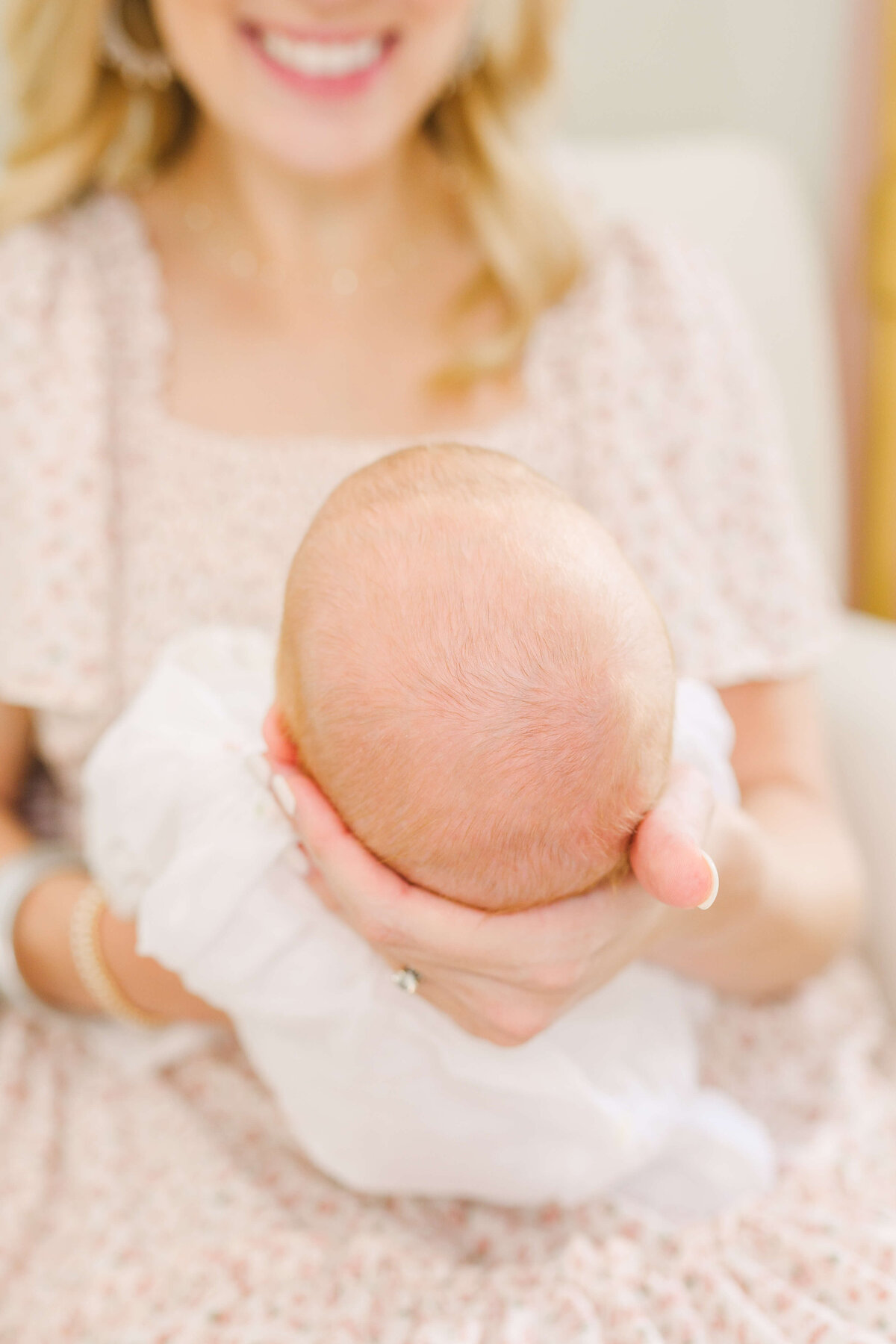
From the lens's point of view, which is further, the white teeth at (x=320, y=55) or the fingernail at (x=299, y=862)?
the white teeth at (x=320, y=55)

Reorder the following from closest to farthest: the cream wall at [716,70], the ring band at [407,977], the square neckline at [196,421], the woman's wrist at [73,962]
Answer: the ring band at [407,977] < the woman's wrist at [73,962] < the square neckline at [196,421] < the cream wall at [716,70]

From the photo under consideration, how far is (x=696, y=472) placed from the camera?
1.07 m

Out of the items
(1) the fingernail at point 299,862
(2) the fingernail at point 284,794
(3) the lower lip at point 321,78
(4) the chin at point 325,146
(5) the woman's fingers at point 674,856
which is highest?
(3) the lower lip at point 321,78

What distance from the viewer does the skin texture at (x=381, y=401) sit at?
651mm

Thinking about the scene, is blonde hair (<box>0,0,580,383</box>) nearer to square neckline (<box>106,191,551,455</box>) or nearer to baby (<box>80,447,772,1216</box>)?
square neckline (<box>106,191,551,455</box>)

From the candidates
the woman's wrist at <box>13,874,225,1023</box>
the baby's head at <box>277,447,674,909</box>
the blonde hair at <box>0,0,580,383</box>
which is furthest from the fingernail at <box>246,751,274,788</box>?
the blonde hair at <box>0,0,580,383</box>

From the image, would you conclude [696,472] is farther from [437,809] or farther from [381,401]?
[437,809]

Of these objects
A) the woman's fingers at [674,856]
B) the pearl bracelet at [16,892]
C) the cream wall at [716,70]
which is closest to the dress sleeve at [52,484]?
the pearl bracelet at [16,892]

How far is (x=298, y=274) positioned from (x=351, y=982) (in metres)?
0.72

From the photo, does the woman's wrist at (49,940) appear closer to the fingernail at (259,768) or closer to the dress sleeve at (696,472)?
the fingernail at (259,768)

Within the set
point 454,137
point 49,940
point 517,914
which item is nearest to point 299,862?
point 517,914

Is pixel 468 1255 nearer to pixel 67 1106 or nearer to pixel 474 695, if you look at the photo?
pixel 67 1106

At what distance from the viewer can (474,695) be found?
58cm

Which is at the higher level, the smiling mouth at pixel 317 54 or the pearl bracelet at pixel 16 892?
the smiling mouth at pixel 317 54
